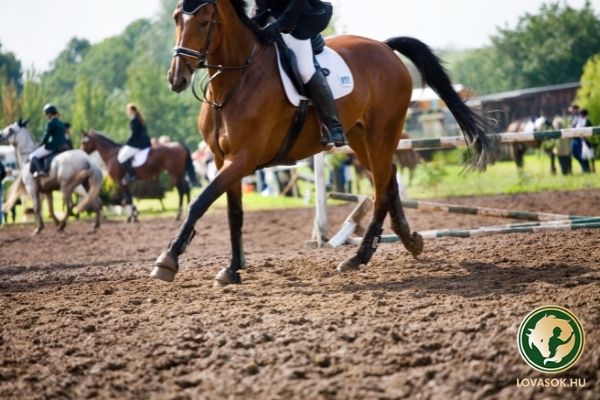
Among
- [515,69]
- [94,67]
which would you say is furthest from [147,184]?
[94,67]

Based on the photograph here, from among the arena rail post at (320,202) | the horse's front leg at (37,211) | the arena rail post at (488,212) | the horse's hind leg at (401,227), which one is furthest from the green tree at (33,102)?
the horse's hind leg at (401,227)

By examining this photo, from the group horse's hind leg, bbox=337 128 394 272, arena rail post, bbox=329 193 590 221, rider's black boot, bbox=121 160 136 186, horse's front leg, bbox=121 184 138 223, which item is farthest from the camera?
rider's black boot, bbox=121 160 136 186

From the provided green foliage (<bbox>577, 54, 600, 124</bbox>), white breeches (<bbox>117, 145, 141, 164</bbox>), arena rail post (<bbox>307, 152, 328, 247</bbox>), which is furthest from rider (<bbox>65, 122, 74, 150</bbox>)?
green foliage (<bbox>577, 54, 600, 124</bbox>)

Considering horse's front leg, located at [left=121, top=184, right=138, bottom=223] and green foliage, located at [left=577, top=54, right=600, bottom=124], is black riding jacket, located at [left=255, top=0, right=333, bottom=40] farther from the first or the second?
green foliage, located at [left=577, top=54, right=600, bottom=124]

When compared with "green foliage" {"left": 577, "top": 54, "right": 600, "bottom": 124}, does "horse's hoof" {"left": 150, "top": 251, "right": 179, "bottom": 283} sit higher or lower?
lower

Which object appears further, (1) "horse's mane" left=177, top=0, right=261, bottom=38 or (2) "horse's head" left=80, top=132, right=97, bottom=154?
(2) "horse's head" left=80, top=132, right=97, bottom=154

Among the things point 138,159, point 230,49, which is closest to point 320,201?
point 230,49

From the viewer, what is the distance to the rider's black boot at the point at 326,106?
718cm

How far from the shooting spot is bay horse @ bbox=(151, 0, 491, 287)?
6.60 m

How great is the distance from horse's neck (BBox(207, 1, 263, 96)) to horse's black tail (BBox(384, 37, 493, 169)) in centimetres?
229

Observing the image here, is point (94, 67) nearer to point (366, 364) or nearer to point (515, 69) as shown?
point (515, 69)

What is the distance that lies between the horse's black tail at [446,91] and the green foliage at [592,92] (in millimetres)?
19360

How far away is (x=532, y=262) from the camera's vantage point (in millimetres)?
7320

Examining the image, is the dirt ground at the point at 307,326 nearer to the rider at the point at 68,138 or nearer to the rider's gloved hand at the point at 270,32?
the rider's gloved hand at the point at 270,32
